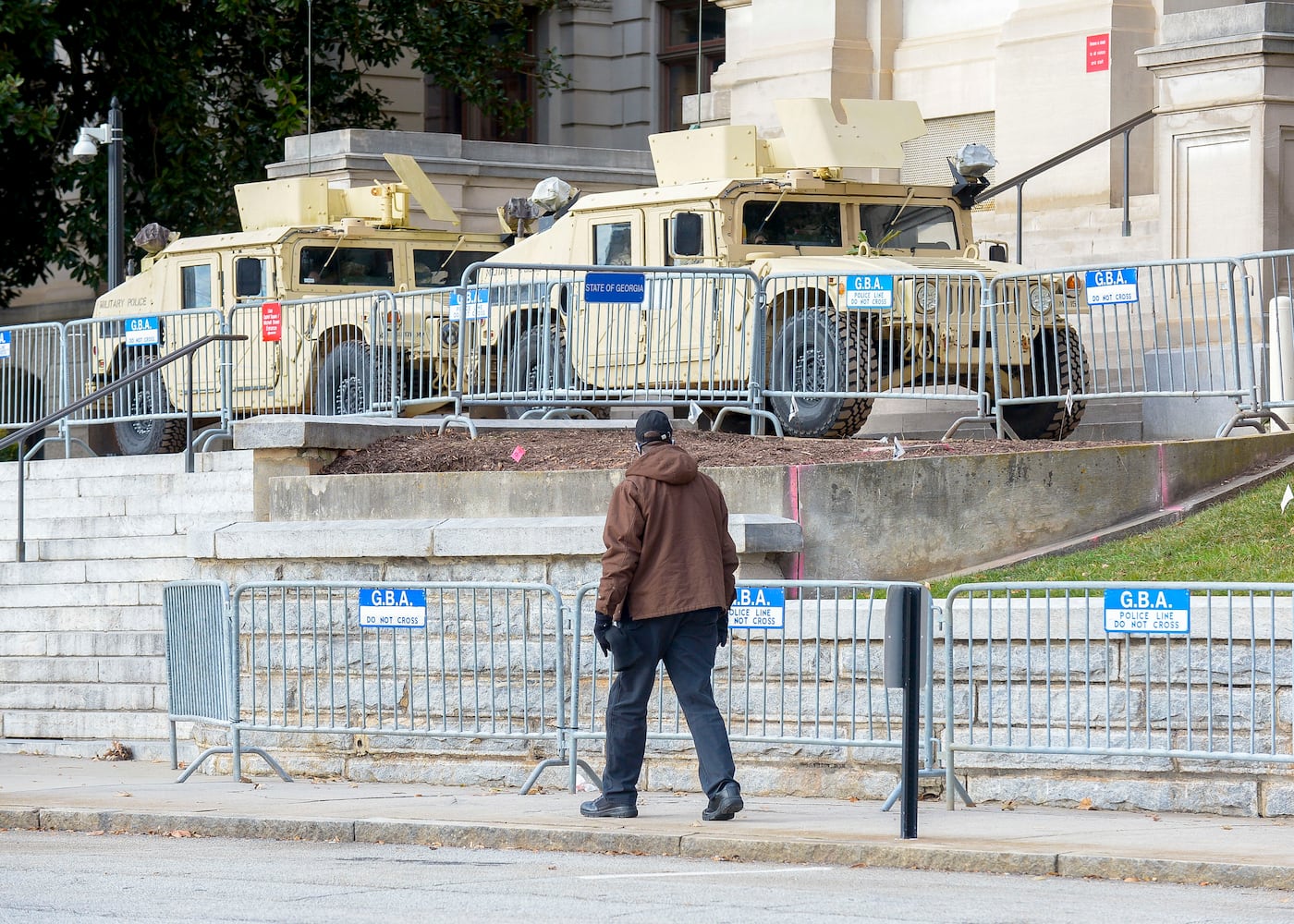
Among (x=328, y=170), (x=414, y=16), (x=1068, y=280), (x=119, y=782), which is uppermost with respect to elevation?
(x=414, y=16)

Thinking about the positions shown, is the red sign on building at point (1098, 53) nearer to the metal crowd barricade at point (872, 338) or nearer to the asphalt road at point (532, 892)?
the metal crowd barricade at point (872, 338)

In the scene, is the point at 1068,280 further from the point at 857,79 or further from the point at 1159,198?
the point at 857,79

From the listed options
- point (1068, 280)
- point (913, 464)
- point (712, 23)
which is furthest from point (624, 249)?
point (712, 23)

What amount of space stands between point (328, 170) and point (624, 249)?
32.0 ft

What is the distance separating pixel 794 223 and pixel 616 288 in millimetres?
2267

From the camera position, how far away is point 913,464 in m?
11.9

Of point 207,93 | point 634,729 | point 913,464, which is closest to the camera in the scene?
point 634,729

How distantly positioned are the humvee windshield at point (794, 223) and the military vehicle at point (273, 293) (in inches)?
135

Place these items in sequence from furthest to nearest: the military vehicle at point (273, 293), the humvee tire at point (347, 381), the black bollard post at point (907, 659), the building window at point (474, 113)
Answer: the building window at point (474, 113) → the military vehicle at point (273, 293) → the humvee tire at point (347, 381) → the black bollard post at point (907, 659)

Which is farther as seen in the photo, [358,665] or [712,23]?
[712,23]

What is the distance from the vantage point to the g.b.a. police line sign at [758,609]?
10188 mm

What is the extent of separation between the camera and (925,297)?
49.5 ft

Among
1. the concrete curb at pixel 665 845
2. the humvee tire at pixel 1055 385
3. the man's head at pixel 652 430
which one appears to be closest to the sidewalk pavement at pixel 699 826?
the concrete curb at pixel 665 845

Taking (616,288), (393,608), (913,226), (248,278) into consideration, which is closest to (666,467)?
(393,608)
